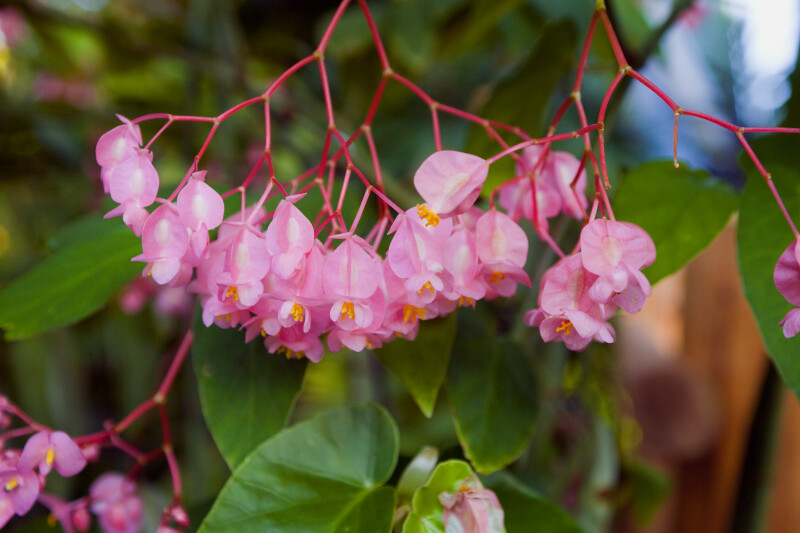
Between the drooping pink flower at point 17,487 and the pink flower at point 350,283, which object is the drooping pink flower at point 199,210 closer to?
the pink flower at point 350,283

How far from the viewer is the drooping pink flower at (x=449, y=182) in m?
0.24

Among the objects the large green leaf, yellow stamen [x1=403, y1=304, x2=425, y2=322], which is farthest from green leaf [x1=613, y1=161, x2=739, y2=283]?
yellow stamen [x1=403, y1=304, x2=425, y2=322]

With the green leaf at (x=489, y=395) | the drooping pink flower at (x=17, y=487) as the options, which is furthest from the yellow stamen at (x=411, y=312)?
the drooping pink flower at (x=17, y=487)

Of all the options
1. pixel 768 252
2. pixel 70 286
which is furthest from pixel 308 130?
pixel 768 252

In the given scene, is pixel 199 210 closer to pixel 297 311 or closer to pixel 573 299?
pixel 297 311

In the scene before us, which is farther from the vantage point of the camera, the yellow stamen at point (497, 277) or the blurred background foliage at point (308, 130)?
the blurred background foliage at point (308, 130)

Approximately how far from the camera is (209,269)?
291mm

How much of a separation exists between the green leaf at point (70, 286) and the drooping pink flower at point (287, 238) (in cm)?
12

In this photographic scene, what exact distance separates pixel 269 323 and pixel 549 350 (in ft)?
1.05

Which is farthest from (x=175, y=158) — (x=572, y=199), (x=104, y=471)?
(x=572, y=199)

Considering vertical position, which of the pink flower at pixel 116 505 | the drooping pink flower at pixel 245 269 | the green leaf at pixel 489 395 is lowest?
the pink flower at pixel 116 505

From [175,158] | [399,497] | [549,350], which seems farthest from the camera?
[175,158]

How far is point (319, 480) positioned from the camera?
327mm

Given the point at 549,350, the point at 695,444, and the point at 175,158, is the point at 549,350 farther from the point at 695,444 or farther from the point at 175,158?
the point at 175,158
